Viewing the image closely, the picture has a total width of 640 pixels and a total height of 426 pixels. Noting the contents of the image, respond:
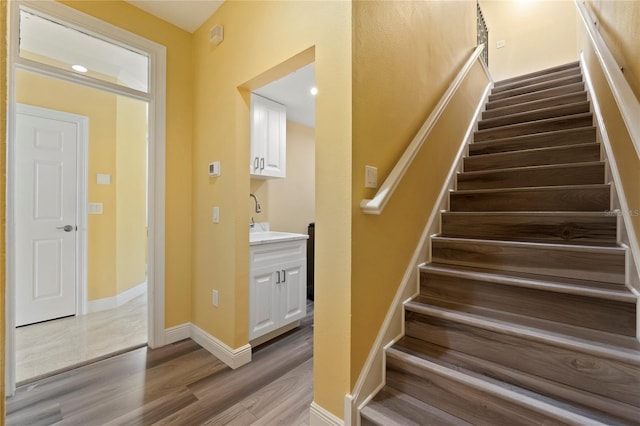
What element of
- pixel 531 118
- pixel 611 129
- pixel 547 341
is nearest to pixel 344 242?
pixel 547 341

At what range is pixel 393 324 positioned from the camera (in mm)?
1566

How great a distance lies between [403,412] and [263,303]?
1.36m

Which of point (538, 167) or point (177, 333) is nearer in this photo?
point (538, 167)

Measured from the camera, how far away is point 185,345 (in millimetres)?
2344

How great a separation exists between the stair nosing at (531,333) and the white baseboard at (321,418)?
68 centimetres

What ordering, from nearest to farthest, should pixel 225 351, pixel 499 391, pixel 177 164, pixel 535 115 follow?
pixel 499 391, pixel 225 351, pixel 177 164, pixel 535 115

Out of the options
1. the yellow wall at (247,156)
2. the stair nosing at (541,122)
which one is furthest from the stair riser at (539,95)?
the yellow wall at (247,156)

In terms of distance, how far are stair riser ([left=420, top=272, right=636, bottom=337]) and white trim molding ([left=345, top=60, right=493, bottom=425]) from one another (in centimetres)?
13

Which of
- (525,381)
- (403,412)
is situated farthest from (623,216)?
(403,412)

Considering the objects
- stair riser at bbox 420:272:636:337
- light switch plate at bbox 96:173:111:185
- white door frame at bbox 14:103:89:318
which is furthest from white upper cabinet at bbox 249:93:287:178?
stair riser at bbox 420:272:636:337

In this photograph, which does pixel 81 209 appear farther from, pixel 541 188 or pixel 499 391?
pixel 541 188

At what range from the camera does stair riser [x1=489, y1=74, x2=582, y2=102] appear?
2.99 metres

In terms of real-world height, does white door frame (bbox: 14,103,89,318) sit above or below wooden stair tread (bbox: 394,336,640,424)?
above

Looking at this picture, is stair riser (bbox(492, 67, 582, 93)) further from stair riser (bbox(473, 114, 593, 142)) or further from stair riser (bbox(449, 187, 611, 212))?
stair riser (bbox(449, 187, 611, 212))
